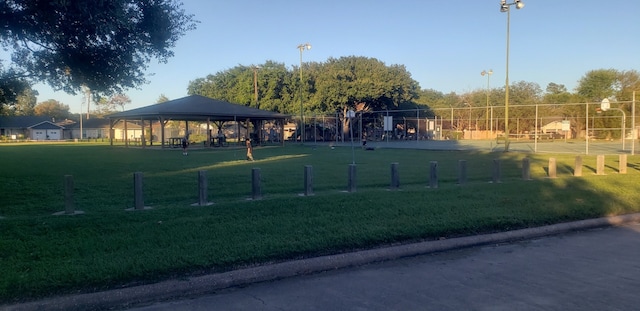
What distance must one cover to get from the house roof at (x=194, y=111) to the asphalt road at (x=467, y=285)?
113 feet

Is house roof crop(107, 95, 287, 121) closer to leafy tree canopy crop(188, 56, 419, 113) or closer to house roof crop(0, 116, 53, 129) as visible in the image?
leafy tree canopy crop(188, 56, 419, 113)

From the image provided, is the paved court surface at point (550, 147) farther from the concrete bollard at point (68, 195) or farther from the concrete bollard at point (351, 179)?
the concrete bollard at point (68, 195)

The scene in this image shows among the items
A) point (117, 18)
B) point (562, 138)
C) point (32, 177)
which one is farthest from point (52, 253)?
point (562, 138)

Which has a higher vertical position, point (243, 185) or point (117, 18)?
point (117, 18)

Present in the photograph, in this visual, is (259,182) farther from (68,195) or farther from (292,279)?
(292,279)

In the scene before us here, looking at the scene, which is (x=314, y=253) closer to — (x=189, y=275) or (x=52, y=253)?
(x=189, y=275)

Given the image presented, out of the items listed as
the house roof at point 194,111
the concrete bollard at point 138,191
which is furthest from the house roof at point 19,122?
the concrete bollard at point 138,191

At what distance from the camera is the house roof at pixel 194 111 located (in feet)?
130

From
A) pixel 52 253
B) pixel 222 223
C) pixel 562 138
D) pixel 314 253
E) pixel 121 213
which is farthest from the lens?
pixel 562 138

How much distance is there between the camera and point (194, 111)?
40.0m

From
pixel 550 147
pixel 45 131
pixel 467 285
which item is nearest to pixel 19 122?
pixel 45 131

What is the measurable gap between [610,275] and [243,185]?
991 cm

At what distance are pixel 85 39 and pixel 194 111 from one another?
27.8m

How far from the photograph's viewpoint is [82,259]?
643cm
